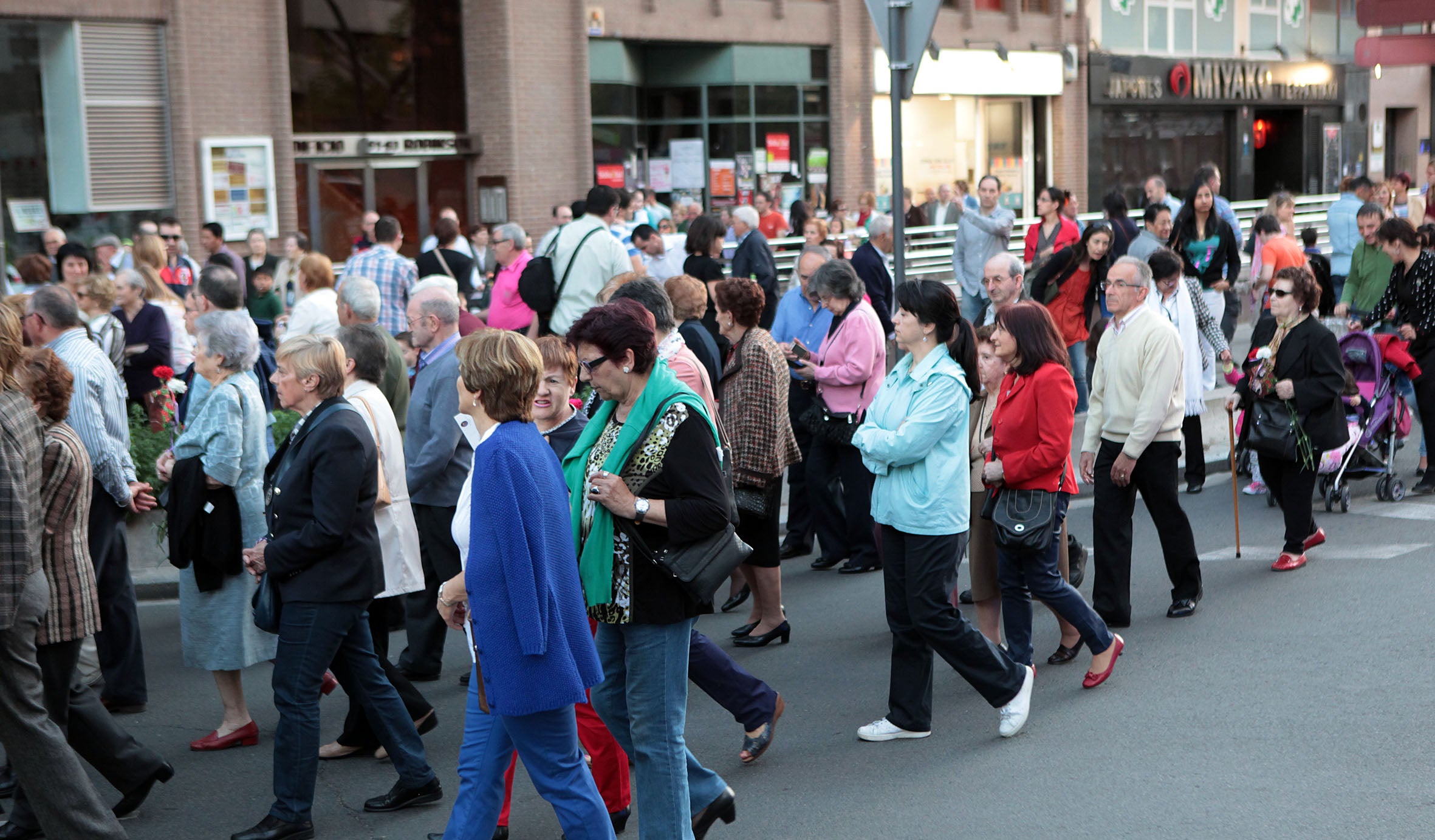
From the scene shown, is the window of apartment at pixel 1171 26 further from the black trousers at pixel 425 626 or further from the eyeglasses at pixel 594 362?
the eyeglasses at pixel 594 362

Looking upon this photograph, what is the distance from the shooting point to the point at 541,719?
14.4 ft

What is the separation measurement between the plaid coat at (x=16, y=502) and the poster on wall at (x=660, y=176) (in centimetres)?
2076

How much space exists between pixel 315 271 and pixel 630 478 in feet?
20.7

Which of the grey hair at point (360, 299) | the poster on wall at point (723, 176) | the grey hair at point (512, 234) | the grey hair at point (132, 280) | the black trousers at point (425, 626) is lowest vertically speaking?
the black trousers at point (425, 626)

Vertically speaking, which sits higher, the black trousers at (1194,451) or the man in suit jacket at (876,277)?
the man in suit jacket at (876,277)

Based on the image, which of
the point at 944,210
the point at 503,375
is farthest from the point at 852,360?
the point at 944,210

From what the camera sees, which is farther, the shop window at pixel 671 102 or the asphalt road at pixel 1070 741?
the shop window at pixel 671 102

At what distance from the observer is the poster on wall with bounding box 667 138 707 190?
25.4m

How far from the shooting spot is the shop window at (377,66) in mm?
20062

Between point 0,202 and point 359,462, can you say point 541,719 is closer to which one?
point 359,462

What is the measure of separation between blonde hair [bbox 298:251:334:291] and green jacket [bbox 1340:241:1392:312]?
25.5ft

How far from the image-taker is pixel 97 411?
6.58m

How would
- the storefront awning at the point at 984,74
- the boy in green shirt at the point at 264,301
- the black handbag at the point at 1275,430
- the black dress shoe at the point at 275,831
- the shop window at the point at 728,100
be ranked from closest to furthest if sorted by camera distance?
1. the black dress shoe at the point at 275,831
2. the black handbag at the point at 1275,430
3. the boy in green shirt at the point at 264,301
4. the shop window at the point at 728,100
5. the storefront awning at the point at 984,74

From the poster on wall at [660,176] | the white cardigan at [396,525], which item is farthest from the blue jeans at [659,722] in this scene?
the poster on wall at [660,176]
